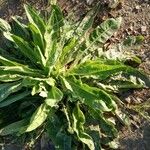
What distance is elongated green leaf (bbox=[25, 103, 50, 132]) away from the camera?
3543mm

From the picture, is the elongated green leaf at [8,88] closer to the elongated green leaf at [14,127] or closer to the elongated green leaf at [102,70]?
the elongated green leaf at [14,127]

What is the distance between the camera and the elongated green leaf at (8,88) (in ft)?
11.8

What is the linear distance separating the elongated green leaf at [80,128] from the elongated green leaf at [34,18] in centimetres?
73

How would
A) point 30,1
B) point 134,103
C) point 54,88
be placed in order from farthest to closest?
point 30,1
point 134,103
point 54,88

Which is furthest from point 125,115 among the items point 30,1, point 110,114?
point 30,1

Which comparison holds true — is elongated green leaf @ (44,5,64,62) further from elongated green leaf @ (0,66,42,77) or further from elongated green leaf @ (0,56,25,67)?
elongated green leaf @ (0,56,25,67)

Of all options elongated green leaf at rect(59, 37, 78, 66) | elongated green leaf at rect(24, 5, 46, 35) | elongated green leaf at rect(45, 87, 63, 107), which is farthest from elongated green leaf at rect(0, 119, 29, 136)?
Result: elongated green leaf at rect(24, 5, 46, 35)

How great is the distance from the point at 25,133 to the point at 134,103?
95 cm

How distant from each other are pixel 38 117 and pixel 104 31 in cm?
92

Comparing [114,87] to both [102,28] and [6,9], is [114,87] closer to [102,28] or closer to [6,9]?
[102,28]

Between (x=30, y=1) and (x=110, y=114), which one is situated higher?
(x=30, y=1)

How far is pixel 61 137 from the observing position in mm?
3686

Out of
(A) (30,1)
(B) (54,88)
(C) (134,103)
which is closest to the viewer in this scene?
(B) (54,88)

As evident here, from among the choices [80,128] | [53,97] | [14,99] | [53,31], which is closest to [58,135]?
[80,128]
